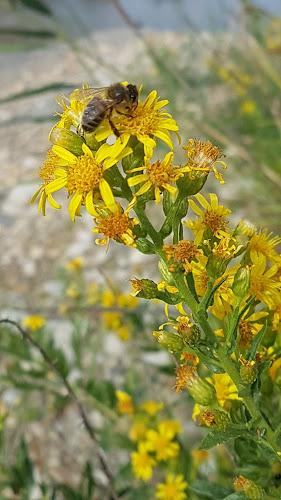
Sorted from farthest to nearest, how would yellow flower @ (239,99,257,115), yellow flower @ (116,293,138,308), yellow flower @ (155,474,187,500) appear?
yellow flower @ (239,99,257,115) < yellow flower @ (116,293,138,308) < yellow flower @ (155,474,187,500)

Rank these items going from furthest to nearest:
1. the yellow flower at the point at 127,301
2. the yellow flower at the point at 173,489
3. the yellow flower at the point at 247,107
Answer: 1. the yellow flower at the point at 247,107
2. the yellow flower at the point at 127,301
3. the yellow flower at the point at 173,489

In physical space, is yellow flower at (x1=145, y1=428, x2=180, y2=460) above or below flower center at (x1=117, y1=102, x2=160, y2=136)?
below

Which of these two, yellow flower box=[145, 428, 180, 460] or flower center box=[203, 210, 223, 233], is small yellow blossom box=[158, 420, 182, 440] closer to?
yellow flower box=[145, 428, 180, 460]

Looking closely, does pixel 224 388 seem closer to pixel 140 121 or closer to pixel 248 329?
pixel 248 329

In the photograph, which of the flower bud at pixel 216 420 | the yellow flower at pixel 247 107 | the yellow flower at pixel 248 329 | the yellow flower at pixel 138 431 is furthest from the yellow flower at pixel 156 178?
the yellow flower at pixel 247 107

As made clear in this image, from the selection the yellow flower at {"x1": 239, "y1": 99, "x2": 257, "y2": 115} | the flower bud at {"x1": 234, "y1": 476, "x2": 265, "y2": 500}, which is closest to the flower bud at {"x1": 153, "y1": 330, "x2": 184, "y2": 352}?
the flower bud at {"x1": 234, "y1": 476, "x2": 265, "y2": 500}

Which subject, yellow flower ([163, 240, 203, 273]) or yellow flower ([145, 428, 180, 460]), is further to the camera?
yellow flower ([145, 428, 180, 460])

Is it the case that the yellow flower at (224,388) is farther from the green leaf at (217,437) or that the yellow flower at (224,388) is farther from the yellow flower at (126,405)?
the yellow flower at (126,405)

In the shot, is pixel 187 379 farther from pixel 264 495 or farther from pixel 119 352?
pixel 119 352
